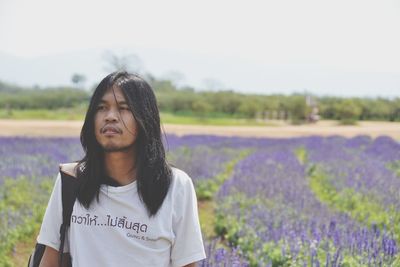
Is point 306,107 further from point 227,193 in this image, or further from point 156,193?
point 156,193

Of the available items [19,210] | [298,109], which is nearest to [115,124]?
[19,210]

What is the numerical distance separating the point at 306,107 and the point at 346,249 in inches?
1214

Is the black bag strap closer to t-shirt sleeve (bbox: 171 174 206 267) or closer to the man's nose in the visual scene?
the man's nose

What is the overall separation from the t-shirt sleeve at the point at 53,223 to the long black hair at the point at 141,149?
0.11 meters

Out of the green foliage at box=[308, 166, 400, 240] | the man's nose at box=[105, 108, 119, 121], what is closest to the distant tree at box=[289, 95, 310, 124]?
the green foliage at box=[308, 166, 400, 240]

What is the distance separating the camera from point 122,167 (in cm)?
220

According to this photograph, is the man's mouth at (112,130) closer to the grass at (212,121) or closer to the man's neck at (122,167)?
the man's neck at (122,167)

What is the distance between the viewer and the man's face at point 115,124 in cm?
209

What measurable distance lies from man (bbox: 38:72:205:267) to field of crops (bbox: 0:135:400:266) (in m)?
0.40

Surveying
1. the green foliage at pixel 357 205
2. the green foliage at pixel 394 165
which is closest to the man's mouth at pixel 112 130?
the green foliage at pixel 357 205

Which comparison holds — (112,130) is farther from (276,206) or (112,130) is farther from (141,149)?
(276,206)

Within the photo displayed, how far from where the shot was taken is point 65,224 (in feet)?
7.02

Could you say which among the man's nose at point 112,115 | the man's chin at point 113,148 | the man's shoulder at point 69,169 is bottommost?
the man's shoulder at point 69,169

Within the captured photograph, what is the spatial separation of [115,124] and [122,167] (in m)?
0.22
